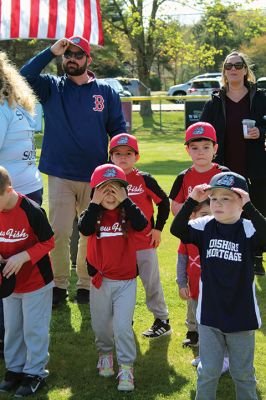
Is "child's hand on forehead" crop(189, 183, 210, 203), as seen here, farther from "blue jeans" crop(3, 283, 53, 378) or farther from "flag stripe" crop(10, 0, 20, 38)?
"flag stripe" crop(10, 0, 20, 38)

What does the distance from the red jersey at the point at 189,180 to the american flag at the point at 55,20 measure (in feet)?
14.2

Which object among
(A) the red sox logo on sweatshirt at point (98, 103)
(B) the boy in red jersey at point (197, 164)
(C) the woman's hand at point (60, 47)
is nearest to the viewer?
(B) the boy in red jersey at point (197, 164)

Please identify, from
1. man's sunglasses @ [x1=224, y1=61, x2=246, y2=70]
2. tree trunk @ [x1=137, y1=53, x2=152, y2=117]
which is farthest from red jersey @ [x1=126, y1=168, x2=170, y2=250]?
tree trunk @ [x1=137, y1=53, x2=152, y2=117]

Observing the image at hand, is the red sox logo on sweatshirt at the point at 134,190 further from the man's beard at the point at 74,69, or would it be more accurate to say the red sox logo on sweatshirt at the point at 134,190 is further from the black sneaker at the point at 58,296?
the black sneaker at the point at 58,296

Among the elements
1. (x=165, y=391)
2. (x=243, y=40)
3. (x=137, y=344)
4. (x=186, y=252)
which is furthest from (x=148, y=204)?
(x=243, y=40)

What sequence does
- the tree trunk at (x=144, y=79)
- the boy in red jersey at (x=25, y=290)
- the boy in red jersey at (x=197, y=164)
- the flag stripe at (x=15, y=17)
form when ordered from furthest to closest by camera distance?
the tree trunk at (x=144, y=79) < the flag stripe at (x=15, y=17) < the boy in red jersey at (x=197, y=164) < the boy in red jersey at (x=25, y=290)

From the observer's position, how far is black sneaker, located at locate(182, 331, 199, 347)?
4.45 metres

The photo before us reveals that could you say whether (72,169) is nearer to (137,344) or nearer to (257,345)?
(137,344)

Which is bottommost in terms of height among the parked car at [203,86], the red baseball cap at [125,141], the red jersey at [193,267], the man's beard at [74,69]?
the red jersey at [193,267]

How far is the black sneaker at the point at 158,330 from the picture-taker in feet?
15.4

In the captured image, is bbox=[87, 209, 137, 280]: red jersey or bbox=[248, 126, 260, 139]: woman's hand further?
bbox=[248, 126, 260, 139]: woman's hand

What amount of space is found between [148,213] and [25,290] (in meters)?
1.25

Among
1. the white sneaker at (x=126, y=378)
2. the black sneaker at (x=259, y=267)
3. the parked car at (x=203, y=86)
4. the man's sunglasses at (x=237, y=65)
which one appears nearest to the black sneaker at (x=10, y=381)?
the white sneaker at (x=126, y=378)

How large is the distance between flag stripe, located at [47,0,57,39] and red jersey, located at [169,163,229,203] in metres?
4.55
